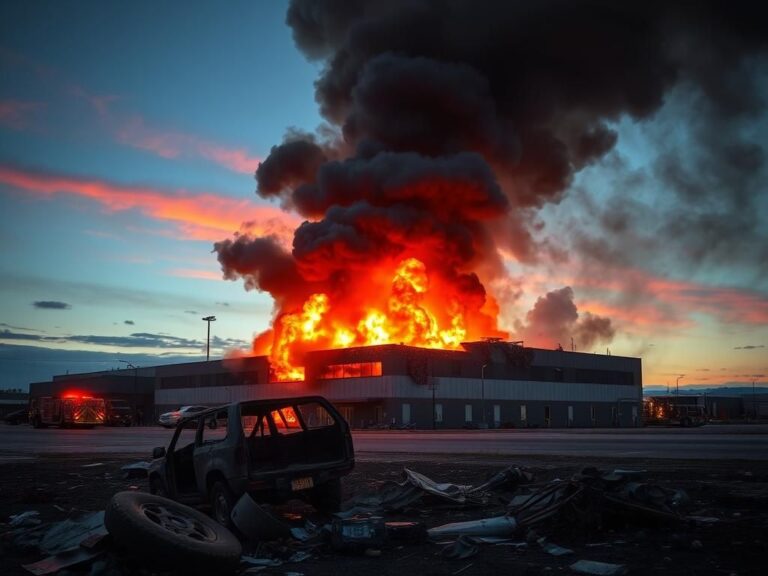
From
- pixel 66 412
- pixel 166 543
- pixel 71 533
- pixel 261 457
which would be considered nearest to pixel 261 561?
pixel 166 543

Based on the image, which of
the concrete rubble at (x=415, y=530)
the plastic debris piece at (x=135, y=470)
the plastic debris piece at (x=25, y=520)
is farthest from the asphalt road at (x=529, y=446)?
the plastic debris piece at (x=25, y=520)

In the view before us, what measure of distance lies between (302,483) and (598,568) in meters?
3.87

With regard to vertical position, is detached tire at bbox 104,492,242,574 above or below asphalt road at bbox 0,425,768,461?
Answer: above

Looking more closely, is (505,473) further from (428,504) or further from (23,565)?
(23,565)

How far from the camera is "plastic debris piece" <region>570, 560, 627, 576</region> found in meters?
6.04

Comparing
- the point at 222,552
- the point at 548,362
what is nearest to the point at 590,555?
the point at 222,552

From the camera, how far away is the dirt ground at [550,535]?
6477 mm

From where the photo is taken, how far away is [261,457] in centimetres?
930

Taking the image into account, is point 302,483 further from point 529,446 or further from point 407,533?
point 529,446

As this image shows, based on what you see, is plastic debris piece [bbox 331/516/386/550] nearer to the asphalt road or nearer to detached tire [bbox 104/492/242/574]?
detached tire [bbox 104/492/242/574]

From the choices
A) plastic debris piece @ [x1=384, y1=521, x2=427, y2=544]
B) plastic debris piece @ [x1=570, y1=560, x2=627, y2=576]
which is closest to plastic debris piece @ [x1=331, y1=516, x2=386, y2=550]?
plastic debris piece @ [x1=384, y1=521, x2=427, y2=544]

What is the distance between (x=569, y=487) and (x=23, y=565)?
541 centimetres

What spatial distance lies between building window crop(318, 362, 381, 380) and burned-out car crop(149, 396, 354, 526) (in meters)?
53.3

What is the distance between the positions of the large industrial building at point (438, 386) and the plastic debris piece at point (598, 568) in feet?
181
